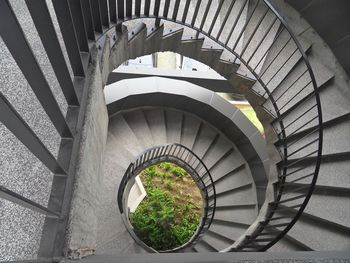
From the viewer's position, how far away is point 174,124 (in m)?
9.28

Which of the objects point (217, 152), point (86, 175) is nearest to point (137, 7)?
point (86, 175)

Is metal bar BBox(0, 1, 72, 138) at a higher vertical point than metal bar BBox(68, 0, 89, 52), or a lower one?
lower

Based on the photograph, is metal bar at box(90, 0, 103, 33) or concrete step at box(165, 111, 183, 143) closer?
metal bar at box(90, 0, 103, 33)

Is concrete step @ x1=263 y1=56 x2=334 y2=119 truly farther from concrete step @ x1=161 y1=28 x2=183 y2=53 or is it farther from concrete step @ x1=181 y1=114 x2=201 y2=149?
concrete step @ x1=181 y1=114 x2=201 y2=149

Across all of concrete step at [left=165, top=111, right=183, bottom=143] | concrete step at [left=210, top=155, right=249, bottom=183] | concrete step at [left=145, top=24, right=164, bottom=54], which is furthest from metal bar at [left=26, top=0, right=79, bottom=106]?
concrete step at [left=210, top=155, right=249, bottom=183]

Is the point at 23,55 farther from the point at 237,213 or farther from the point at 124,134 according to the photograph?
the point at 237,213

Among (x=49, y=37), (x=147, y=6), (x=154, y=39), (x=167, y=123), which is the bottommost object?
(x=49, y=37)

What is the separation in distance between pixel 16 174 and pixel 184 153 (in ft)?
24.3

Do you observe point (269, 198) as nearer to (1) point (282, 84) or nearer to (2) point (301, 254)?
(1) point (282, 84)

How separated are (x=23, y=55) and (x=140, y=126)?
7516mm

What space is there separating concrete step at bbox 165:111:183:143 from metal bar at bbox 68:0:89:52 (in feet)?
21.1

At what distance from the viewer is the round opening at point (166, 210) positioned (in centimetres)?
1125

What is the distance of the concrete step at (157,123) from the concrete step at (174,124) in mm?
153

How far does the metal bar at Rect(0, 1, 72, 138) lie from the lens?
49.1 inches
